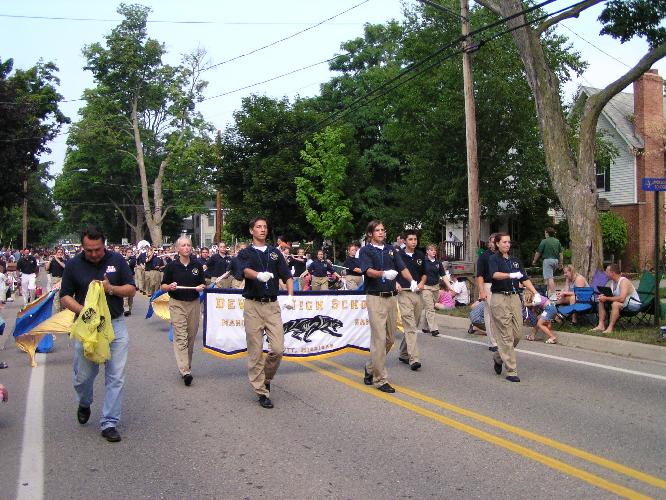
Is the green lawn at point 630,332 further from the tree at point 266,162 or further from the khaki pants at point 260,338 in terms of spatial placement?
the tree at point 266,162

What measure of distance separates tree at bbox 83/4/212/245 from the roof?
105 feet

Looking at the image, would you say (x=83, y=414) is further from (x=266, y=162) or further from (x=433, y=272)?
(x=266, y=162)

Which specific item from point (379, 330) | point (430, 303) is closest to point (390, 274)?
point (379, 330)

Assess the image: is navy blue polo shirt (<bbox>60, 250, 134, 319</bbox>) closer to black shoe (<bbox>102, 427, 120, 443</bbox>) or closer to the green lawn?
black shoe (<bbox>102, 427, 120, 443</bbox>)

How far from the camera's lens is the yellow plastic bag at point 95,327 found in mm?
6059

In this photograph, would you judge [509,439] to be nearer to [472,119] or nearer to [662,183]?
[662,183]

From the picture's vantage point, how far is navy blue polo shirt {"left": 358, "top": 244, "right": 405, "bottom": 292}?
828 cm

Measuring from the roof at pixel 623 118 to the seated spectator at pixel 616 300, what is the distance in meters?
19.6

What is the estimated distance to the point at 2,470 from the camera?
5.56 meters

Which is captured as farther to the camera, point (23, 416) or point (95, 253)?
point (23, 416)

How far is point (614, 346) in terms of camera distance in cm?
1116

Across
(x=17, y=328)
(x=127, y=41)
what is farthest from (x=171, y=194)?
(x=17, y=328)

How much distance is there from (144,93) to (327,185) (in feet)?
94.5

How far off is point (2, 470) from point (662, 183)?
1084cm
